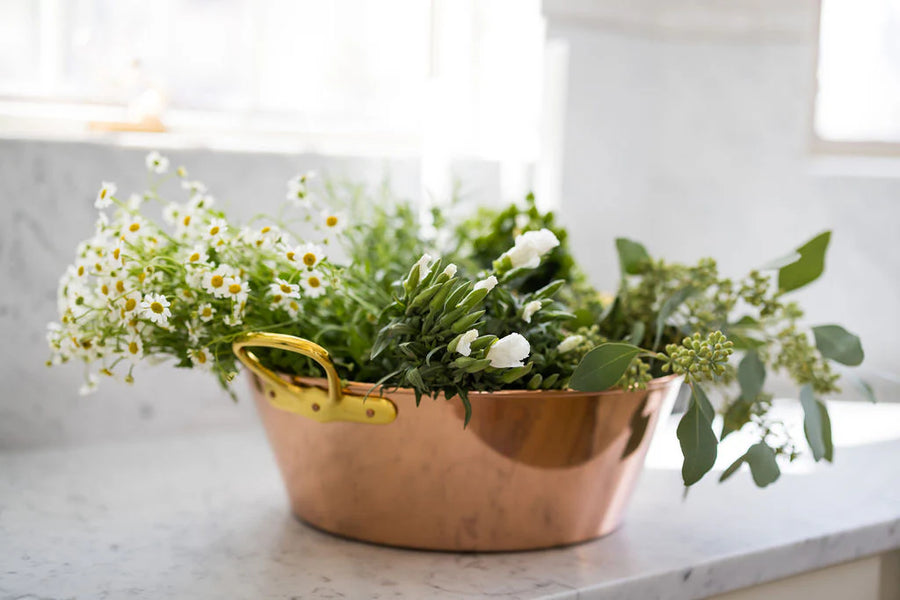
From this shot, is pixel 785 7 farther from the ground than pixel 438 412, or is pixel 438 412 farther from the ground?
pixel 785 7

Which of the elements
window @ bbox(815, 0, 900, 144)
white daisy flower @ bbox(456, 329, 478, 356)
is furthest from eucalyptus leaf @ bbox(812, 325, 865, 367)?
window @ bbox(815, 0, 900, 144)

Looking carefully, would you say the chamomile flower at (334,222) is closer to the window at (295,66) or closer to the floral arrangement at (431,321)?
the floral arrangement at (431,321)

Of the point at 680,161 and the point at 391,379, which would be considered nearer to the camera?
the point at 391,379

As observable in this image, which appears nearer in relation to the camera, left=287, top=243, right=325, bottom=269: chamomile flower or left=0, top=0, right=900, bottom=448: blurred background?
left=287, top=243, right=325, bottom=269: chamomile flower

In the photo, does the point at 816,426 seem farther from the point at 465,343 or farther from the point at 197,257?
the point at 197,257

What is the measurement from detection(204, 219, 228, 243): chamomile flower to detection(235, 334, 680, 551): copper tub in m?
0.09

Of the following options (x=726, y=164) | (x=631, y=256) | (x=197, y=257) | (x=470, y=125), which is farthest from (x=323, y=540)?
(x=726, y=164)

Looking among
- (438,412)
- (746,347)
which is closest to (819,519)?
(746,347)

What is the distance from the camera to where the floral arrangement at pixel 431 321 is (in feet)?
1.83

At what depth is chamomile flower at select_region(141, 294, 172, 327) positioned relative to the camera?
1.89 ft

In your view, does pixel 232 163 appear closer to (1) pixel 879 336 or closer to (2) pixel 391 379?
(2) pixel 391 379

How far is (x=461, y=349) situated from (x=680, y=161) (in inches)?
35.7

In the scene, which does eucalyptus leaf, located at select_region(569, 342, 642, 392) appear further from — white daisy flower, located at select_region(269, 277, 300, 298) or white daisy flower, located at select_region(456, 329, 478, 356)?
white daisy flower, located at select_region(269, 277, 300, 298)

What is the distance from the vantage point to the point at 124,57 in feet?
3.50
